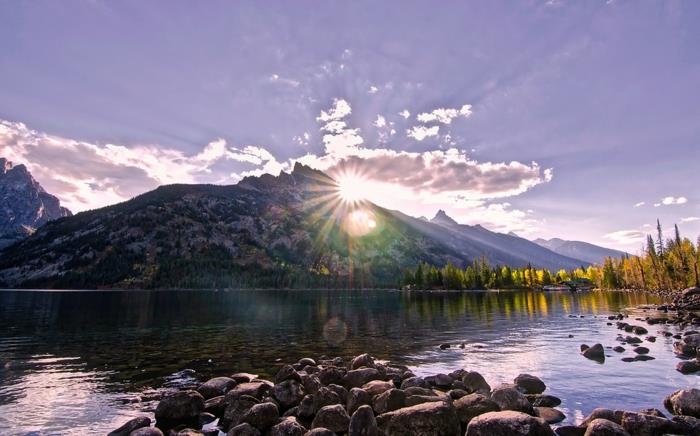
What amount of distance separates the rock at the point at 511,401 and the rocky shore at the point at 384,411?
54 millimetres

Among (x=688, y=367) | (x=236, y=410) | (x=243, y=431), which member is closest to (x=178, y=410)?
(x=236, y=410)

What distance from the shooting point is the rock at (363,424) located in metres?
19.7

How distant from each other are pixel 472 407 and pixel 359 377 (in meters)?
9.62

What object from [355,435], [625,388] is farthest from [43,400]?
[625,388]

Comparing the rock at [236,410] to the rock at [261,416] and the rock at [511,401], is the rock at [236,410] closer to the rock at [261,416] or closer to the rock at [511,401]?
the rock at [261,416]

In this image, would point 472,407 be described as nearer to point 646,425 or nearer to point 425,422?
point 425,422

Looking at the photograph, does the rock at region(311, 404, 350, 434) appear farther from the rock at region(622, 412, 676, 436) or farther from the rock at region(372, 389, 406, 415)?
the rock at region(622, 412, 676, 436)

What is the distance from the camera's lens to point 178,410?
23125 mm

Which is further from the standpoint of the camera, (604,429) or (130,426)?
(130,426)

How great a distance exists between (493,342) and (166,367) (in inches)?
1504

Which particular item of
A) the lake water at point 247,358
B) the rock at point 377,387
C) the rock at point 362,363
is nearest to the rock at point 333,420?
the rock at point 377,387

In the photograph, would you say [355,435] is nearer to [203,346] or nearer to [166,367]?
[166,367]

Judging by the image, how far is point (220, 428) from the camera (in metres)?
22.2

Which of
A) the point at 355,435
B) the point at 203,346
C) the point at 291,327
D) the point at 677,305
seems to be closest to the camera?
the point at 355,435
